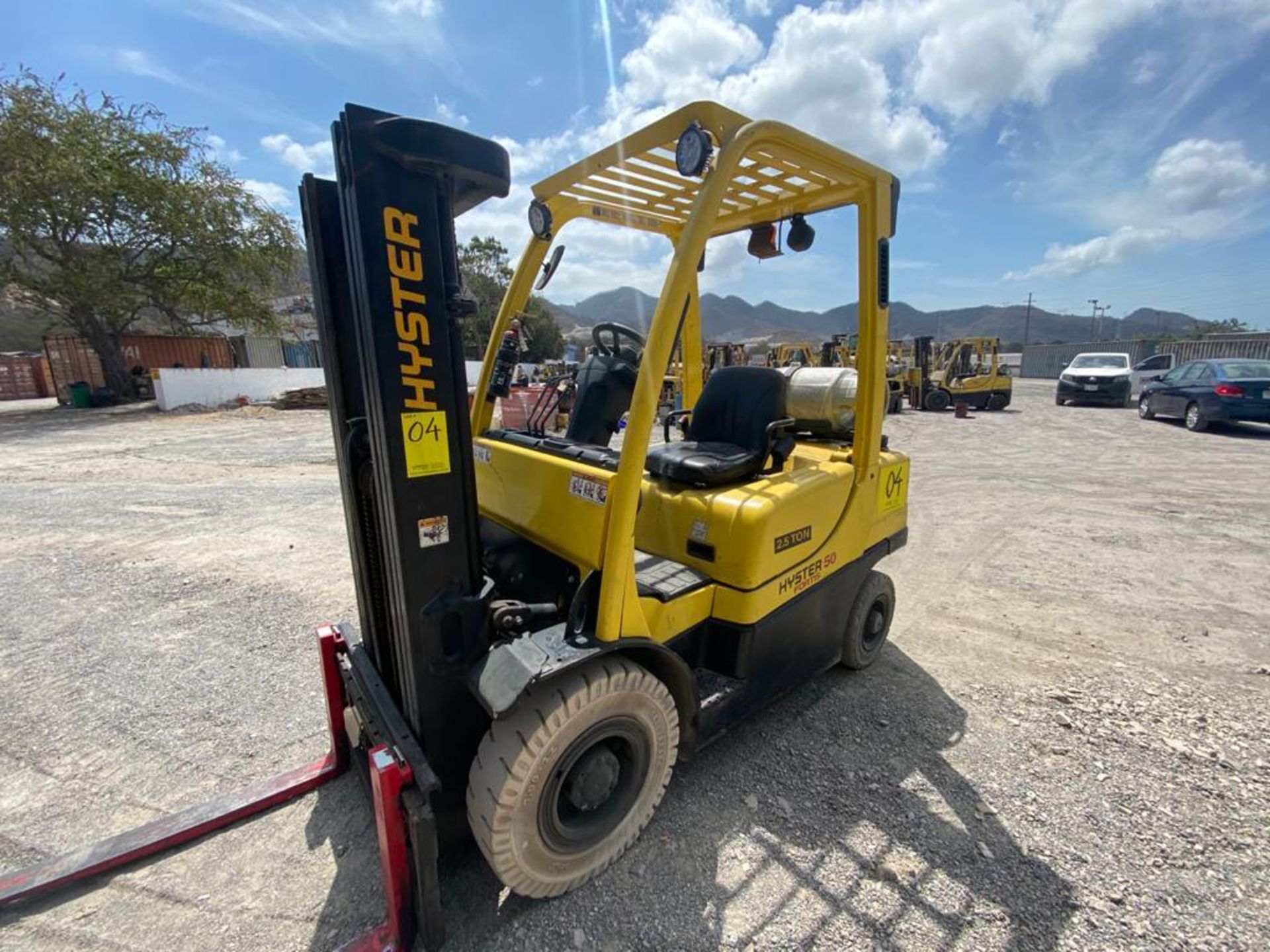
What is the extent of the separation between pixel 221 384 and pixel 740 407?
22.4 metres

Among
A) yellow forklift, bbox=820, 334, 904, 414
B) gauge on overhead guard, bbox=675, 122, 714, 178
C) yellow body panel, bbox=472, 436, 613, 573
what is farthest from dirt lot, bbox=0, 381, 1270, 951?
yellow forklift, bbox=820, 334, 904, 414

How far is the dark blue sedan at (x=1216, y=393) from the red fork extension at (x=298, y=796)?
53.4 feet

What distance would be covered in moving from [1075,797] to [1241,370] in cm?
1470

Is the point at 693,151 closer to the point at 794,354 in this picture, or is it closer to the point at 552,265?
the point at 552,265

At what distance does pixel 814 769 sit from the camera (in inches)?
104

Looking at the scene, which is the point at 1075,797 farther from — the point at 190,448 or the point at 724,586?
the point at 190,448

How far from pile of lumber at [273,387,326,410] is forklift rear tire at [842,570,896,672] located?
20.0 m

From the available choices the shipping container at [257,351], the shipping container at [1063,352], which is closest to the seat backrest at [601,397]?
the shipping container at [257,351]

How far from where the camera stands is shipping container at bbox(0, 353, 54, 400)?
2675cm

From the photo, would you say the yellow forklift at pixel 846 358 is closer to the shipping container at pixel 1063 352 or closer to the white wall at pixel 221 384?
the white wall at pixel 221 384

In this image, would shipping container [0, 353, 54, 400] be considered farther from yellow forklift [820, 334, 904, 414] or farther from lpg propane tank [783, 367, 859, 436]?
lpg propane tank [783, 367, 859, 436]

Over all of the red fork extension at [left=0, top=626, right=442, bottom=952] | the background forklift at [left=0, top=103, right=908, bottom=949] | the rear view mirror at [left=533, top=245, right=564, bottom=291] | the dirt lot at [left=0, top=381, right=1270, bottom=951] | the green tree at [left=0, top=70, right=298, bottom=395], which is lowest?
the dirt lot at [left=0, top=381, right=1270, bottom=951]

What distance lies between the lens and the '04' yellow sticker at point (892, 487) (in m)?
3.24

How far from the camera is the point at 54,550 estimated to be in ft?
17.9
